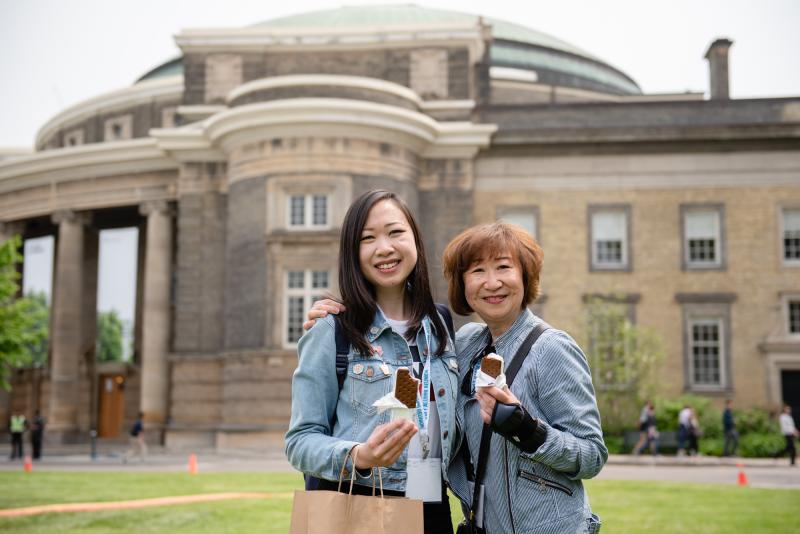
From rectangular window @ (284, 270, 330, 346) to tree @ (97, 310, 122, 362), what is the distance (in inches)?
3075

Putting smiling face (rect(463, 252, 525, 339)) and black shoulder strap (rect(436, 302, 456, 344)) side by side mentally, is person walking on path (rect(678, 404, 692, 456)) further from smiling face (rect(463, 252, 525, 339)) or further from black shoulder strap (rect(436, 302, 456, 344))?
smiling face (rect(463, 252, 525, 339))

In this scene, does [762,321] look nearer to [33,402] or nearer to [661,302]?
[661,302]

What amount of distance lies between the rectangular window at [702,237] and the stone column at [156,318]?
21.3 meters

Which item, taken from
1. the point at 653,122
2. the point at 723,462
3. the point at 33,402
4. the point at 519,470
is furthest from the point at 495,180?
the point at 519,470

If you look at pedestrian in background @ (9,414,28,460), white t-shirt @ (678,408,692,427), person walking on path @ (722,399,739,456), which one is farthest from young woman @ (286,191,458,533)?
pedestrian in background @ (9,414,28,460)

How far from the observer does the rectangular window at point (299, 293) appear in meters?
32.2

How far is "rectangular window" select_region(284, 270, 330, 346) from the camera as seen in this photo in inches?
1270

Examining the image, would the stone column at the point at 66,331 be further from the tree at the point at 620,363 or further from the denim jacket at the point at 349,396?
the denim jacket at the point at 349,396

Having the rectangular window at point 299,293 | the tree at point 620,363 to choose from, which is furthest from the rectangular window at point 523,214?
the rectangular window at point 299,293

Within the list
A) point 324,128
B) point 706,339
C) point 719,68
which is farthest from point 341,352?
point 719,68

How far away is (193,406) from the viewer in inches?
1348

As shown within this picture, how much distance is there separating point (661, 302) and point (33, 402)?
30132 millimetres

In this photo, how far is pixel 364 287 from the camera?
4031 millimetres

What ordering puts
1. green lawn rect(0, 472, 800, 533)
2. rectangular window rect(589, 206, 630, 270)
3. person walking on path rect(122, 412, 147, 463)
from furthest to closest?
rectangular window rect(589, 206, 630, 270) → person walking on path rect(122, 412, 147, 463) → green lawn rect(0, 472, 800, 533)
